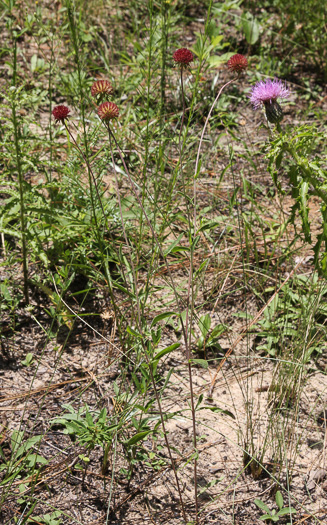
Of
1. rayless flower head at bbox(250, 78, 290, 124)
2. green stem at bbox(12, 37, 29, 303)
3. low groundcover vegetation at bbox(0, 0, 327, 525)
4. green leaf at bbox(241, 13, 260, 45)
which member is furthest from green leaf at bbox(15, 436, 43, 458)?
green leaf at bbox(241, 13, 260, 45)

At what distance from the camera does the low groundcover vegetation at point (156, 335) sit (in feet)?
5.90

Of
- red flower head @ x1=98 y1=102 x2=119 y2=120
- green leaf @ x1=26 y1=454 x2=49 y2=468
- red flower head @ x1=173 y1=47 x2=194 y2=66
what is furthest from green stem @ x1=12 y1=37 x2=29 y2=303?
green leaf @ x1=26 y1=454 x2=49 y2=468

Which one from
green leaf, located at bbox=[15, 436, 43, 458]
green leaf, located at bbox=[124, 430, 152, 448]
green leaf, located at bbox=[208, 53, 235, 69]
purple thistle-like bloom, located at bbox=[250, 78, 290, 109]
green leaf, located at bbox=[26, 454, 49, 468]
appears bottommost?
green leaf, located at bbox=[26, 454, 49, 468]

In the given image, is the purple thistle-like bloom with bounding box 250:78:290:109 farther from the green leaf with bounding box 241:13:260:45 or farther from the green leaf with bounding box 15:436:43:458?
the green leaf with bounding box 241:13:260:45

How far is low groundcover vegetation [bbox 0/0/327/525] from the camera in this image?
180 centimetres

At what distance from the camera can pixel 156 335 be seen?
188cm

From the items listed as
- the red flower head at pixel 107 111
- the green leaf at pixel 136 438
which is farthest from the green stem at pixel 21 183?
the green leaf at pixel 136 438

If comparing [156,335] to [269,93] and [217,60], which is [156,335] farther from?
[217,60]

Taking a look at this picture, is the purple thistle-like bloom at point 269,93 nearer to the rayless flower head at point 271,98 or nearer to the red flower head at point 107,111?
the rayless flower head at point 271,98

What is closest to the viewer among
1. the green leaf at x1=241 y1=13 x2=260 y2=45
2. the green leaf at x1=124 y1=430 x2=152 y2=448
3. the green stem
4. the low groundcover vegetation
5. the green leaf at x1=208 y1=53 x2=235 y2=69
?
the green leaf at x1=124 y1=430 x2=152 y2=448

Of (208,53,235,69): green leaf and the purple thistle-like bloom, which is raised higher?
(208,53,235,69): green leaf

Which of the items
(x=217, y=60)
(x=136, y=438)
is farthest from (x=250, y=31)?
(x=136, y=438)

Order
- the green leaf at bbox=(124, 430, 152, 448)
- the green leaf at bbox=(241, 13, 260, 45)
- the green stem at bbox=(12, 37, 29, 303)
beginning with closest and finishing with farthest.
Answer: the green leaf at bbox=(124, 430, 152, 448) → the green stem at bbox=(12, 37, 29, 303) → the green leaf at bbox=(241, 13, 260, 45)

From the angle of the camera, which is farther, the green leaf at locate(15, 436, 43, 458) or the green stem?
the green stem
